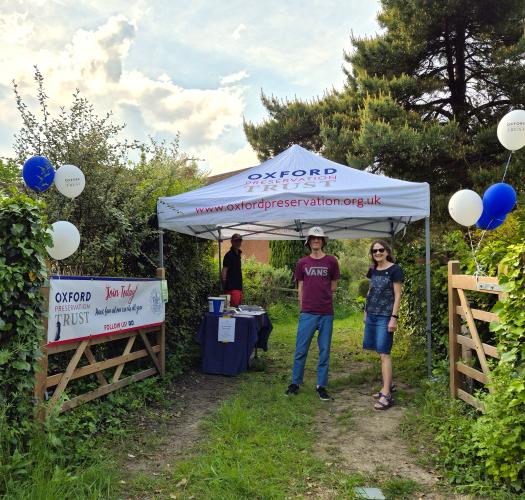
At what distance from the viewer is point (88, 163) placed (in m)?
4.69

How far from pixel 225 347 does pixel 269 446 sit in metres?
2.45

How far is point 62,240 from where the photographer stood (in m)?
3.60

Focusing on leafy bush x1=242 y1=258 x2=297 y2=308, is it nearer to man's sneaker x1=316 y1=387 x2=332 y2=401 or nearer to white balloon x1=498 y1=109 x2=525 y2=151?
man's sneaker x1=316 y1=387 x2=332 y2=401

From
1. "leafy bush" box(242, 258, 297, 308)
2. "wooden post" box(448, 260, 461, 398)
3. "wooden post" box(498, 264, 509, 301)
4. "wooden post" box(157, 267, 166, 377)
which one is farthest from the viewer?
"leafy bush" box(242, 258, 297, 308)

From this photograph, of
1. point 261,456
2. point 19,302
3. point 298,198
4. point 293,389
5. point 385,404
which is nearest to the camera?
point 19,302

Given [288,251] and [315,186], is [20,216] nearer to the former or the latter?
[315,186]

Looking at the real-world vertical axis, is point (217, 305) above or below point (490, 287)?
below

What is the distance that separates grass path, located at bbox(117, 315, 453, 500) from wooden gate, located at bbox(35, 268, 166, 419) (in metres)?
0.46

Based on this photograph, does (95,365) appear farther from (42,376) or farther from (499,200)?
(499,200)

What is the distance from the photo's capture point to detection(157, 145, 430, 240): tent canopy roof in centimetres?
525

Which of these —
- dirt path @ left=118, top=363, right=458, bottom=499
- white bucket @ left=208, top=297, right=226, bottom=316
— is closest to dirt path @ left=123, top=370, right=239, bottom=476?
dirt path @ left=118, top=363, right=458, bottom=499

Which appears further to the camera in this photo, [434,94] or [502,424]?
[434,94]

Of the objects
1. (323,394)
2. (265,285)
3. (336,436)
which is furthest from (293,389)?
(265,285)

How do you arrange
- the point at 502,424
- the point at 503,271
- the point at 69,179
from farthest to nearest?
the point at 69,179 < the point at 503,271 < the point at 502,424
